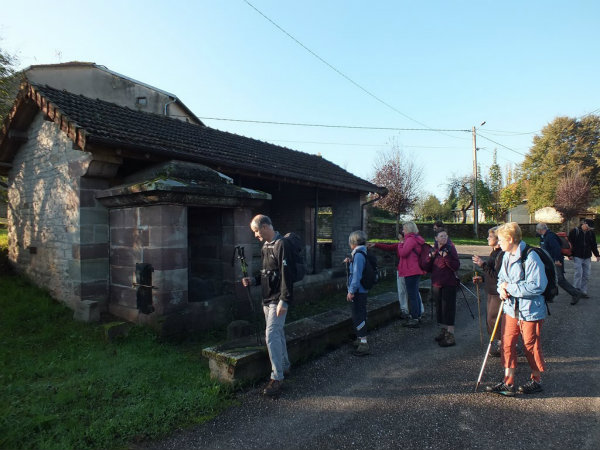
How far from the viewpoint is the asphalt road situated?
2.79m

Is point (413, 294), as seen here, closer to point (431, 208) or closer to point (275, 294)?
point (275, 294)

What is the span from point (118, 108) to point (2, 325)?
5084 millimetres

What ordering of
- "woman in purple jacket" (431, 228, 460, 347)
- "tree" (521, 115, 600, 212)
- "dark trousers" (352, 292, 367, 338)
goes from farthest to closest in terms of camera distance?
1. "tree" (521, 115, 600, 212)
2. "woman in purple jacket" (431, 228, 460, 347)
3. "dark trousers" (352, 292, 367, 338)

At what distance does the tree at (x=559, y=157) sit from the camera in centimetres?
3641

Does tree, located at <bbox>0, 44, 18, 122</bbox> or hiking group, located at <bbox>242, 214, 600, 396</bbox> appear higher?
tree, located at <bbox>0, 44, 18, 122</bbox>

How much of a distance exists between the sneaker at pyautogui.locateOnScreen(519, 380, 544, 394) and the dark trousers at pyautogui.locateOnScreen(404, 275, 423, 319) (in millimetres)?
2445

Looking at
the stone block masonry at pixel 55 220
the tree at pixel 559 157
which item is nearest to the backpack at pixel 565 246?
the stone block masonry at pixel 55 220

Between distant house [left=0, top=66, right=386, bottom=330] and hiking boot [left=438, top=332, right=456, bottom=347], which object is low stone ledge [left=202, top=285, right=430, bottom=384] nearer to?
hiking boot [left=438, top=332, right=456, bottom=347]

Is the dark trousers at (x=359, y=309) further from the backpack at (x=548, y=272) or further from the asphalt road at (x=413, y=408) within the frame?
the backpack at (x=548, y=272)

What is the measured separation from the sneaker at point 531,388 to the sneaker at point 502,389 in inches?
4.3

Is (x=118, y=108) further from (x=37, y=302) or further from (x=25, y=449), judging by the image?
(x=25, y=449)

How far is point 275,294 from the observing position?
11.9 feet

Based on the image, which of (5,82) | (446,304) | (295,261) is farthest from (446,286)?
(5,82)

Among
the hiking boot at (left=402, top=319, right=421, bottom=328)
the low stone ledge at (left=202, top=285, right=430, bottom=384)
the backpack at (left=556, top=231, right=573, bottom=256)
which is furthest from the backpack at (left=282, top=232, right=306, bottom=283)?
the backpack at (left=556, top=231, right=573, bottom=256)
